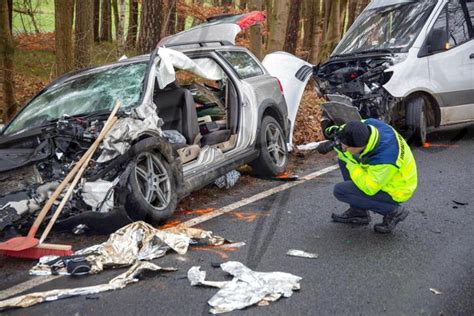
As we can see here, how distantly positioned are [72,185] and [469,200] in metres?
4.05

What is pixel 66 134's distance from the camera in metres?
4.98

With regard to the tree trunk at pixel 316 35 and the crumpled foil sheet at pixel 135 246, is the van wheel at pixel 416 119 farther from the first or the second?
the tree trunk at pixel 316 35

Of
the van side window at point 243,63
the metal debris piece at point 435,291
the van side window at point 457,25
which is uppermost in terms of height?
the van side window at point 457,25

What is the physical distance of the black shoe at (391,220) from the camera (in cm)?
497

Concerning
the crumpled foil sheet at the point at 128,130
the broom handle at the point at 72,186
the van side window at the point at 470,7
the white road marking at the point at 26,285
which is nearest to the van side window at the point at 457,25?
the van side window at the point at 470,7

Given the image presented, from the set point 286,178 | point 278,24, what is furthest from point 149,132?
point 278,24

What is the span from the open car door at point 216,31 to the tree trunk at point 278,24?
4210 mm

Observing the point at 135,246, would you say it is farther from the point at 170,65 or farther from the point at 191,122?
the point at 191,122

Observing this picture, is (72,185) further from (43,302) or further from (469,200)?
(469,200)

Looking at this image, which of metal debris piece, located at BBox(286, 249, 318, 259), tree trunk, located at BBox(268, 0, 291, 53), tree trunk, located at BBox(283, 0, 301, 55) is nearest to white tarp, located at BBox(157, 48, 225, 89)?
metal debris piece, located at BBox(286, 249, 318, 259)

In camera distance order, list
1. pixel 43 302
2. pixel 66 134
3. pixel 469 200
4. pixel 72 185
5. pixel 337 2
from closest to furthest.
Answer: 1. pixel 43 302
2. pixel 72 185
3. pixel 66 134
4. pixel 469 200
5. pixel 337 2

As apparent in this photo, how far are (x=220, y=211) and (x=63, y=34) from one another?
217 inches

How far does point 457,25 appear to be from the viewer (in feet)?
29.5

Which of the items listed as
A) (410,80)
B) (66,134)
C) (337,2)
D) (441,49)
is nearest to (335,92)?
(410,80)
